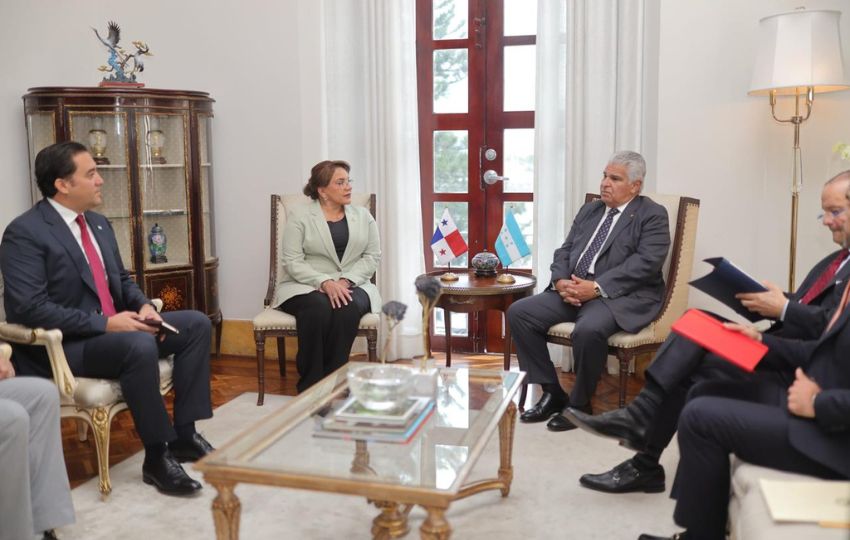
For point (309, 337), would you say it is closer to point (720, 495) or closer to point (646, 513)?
point (646, 513)

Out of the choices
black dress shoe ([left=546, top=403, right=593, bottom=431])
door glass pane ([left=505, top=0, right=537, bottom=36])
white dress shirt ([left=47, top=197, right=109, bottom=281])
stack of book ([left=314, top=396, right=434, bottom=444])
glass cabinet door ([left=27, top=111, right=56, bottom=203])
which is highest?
door glass pane ([left=505, top=0, right=537, bottom=36])

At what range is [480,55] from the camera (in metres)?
5.17

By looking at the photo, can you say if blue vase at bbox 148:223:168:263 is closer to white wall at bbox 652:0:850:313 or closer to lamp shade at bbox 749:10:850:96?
white wall at bbox 652:0:850:313

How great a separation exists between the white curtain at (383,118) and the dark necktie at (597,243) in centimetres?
126

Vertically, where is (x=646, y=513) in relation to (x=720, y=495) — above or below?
below

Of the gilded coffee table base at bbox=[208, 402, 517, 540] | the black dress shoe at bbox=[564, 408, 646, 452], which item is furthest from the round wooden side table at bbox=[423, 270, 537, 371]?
the black dress shoe at bbox=[564, 408, 646, 452]

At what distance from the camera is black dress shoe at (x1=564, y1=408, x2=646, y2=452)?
118 inches

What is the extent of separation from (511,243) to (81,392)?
2.51 meters

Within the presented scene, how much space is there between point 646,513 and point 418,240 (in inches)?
101

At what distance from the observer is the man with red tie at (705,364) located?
2.72 m

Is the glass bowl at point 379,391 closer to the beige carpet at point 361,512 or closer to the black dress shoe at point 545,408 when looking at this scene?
the beige carpet at point 361,512

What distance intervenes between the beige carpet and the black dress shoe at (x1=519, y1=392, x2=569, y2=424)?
543 millimetres

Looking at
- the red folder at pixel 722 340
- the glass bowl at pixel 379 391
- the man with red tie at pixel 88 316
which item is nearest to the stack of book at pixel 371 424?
the glass bowl at pixel 379 391

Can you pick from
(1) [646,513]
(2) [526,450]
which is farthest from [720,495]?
(2) [526,450]
